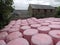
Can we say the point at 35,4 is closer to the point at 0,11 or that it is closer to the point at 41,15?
the point at 41,15

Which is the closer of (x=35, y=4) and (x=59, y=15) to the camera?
(x=59, y=15)

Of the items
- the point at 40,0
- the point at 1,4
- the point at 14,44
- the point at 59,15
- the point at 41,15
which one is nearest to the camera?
the point at 14,44

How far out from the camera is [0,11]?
89 centimetres

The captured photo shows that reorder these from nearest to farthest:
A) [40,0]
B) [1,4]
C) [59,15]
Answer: [1,4]
[59,15]
[40,0]

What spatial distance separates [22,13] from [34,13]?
0.21m

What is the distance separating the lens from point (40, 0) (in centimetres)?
188

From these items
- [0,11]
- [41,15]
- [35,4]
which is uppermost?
[0,11]

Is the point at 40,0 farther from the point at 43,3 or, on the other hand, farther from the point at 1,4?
the point at 1,4

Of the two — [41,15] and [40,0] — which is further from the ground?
[40,0]

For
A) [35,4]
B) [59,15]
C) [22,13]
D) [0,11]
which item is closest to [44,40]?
[0,11]

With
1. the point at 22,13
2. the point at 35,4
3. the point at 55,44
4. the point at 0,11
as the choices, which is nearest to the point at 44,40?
the point at 55,44

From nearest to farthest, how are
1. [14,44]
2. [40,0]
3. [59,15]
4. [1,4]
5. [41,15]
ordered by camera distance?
1. [14,44]
2. [1,4]
3. [59,15]
4. [41,15]
5. [40,0]

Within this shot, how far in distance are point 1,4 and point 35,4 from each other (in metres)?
1.09

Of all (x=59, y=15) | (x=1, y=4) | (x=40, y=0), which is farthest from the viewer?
(x=40, y=0)
